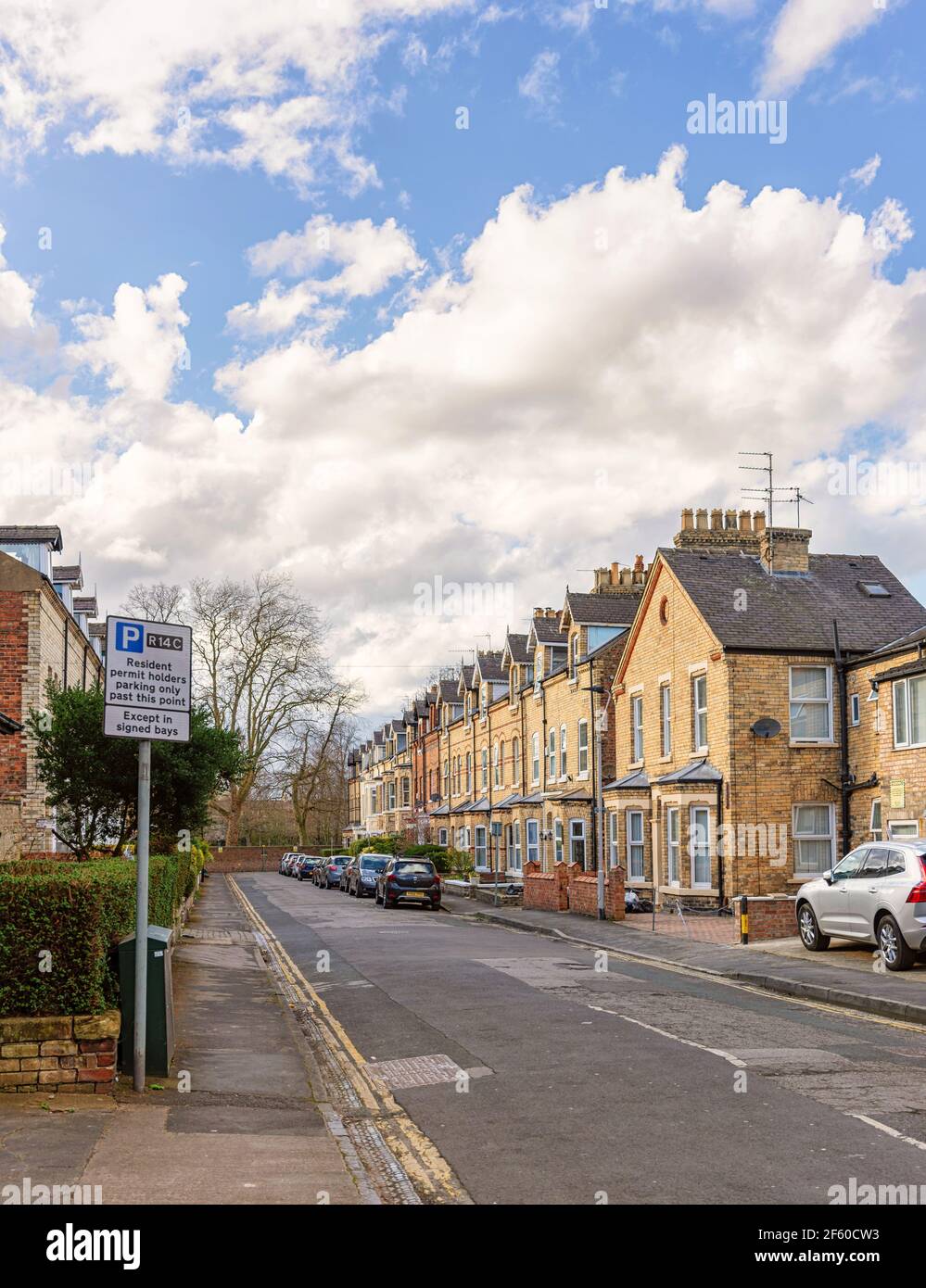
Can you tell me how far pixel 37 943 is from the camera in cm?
888

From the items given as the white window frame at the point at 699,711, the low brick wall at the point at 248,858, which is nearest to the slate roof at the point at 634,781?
the white window frame at the point at 699,711

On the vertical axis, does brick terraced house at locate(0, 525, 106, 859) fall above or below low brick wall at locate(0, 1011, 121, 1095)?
above

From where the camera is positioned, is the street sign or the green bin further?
the green bin

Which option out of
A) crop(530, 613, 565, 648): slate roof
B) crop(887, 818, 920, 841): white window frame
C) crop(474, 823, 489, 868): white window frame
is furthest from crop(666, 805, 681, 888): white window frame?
crop(474, 823, 489, 868): white window frame

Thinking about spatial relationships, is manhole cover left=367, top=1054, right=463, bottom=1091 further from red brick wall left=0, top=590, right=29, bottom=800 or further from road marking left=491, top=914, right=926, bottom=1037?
red brick wall left=0, top=590, right=29, bottom=800

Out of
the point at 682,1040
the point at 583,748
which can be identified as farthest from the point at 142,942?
the point at 583,748

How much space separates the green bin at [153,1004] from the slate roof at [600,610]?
3181cm

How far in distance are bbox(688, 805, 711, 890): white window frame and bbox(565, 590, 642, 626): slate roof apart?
11.4 m

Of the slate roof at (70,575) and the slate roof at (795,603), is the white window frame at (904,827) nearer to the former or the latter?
the slate roof at (795,603)

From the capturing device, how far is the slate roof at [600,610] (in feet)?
134

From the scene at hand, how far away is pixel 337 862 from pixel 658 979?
3740cm

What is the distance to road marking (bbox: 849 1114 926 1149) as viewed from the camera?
774 cm

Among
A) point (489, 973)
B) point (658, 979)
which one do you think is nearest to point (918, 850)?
point (658, 979)
